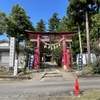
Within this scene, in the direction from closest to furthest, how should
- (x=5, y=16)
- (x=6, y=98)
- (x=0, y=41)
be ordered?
(x=6, y=98) < (x=5, y=16) < (x=0, y=41)

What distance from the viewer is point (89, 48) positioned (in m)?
19.3

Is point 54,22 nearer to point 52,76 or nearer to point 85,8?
point 85,8

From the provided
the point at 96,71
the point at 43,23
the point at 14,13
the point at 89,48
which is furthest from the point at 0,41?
the point at 43,23

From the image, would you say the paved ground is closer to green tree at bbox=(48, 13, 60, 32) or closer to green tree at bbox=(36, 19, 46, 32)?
green tree at bbox=(36, 19, 46, 32)

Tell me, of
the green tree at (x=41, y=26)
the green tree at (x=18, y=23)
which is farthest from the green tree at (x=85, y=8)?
the green tree at (x=41, y=26)

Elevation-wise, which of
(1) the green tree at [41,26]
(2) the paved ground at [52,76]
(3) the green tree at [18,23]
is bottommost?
(2) the paved ground at [52,76]

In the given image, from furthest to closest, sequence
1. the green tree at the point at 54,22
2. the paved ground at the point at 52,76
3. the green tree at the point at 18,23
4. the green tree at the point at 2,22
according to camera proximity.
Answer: the green tree at the point at 54,22 < the green tree at the point at 2,22 < the green tree at the point at 18,23 < the paved ground at the point at 52,76

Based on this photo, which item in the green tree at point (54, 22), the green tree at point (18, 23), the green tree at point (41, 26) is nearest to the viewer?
the green tree at point (18, 23)

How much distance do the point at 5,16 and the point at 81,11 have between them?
1123 cm

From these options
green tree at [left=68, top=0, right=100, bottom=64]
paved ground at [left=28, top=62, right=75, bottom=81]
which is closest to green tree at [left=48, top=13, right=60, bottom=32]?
green tree at [left=68, top=0, right=100, bottom=64]

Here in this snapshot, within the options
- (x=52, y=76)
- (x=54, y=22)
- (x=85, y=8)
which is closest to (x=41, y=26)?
(x=54, y=22)

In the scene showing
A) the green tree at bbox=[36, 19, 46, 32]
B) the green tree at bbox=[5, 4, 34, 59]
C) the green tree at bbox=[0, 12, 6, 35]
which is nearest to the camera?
the green tree at bbox=[5, 4, 34, 59]

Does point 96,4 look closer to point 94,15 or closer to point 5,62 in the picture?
point 94,15

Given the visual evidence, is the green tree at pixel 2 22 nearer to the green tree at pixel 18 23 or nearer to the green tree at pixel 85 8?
the green tree at pixel 18 23
